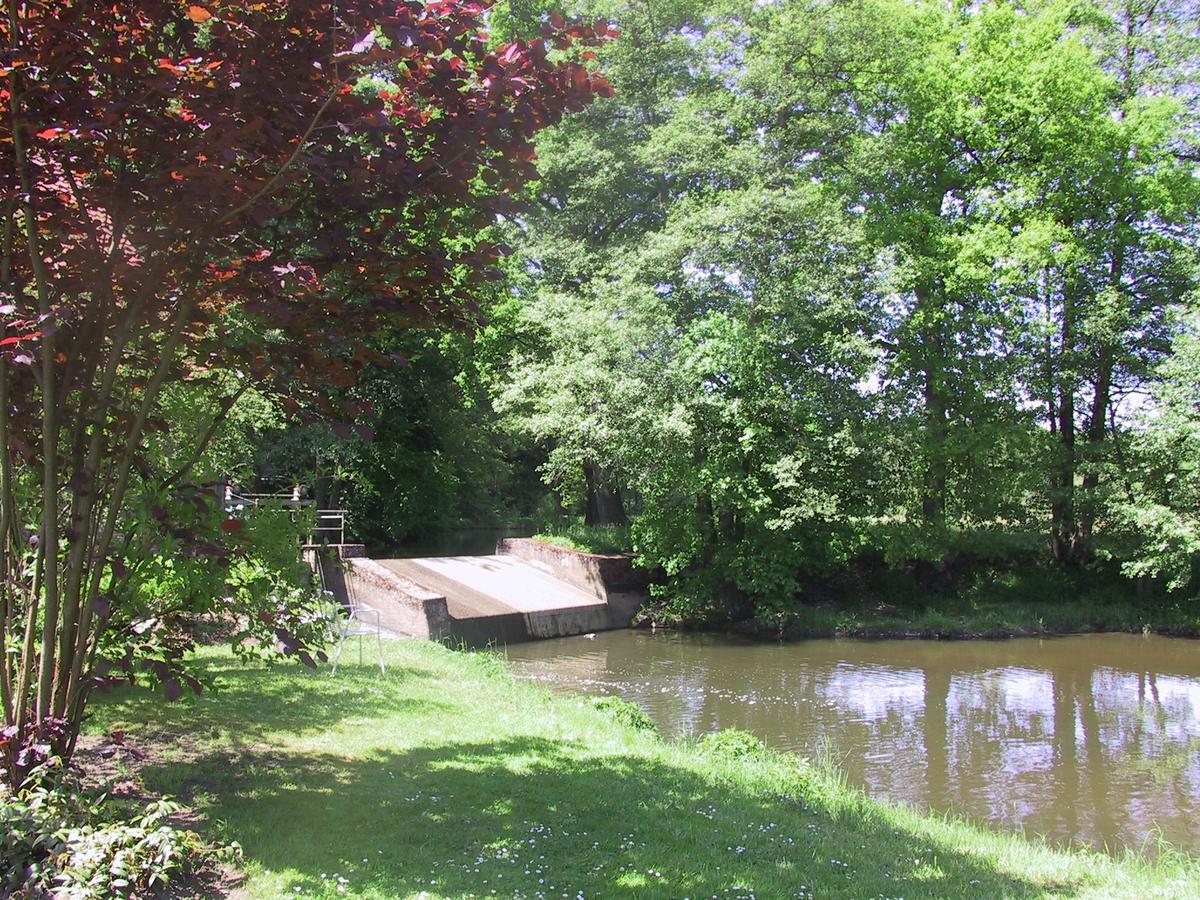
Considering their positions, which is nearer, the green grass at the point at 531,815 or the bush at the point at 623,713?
the green grass at the point at 531,815

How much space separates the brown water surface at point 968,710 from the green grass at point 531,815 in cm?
254

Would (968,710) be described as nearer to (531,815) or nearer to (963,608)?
(963,608)

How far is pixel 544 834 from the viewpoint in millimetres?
4891

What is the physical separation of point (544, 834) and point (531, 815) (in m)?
0.35

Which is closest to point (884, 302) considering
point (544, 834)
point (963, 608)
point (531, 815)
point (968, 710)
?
point (963, 608)

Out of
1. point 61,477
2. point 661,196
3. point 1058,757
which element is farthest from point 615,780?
point 661,196

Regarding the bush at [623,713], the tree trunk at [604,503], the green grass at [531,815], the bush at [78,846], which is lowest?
the bush at [623,713]

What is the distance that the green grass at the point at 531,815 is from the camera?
4.33 metres

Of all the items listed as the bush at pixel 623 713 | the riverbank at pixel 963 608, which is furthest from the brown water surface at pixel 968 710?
the bush at pixel 623 713

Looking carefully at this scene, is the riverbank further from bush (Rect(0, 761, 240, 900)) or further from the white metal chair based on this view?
bush (Rect(0, 761, 240, 900))

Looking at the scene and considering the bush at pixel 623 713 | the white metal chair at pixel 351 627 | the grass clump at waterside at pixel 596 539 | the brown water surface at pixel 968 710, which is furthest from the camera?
the grass clump at waterside at pixel 596 539

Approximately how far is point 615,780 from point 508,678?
5804 millimetres

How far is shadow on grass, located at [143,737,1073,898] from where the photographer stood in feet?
14.0

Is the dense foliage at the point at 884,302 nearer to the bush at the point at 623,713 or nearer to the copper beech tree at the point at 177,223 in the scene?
the bush at the point at 623,713
